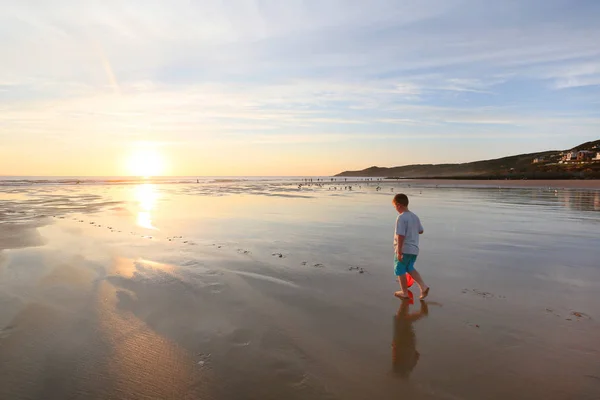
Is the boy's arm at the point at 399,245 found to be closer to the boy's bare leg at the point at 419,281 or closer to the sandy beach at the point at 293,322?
the boy's bare leg at the point at 419,281

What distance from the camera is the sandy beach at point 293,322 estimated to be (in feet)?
13.5

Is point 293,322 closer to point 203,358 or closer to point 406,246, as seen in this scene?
point 203,358

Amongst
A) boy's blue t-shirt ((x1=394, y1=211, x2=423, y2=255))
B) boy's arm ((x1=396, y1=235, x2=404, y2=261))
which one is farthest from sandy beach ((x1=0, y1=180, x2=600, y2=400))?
boy's blue t-shirt ((x1=394, y1=211, x2=423, y2=255))

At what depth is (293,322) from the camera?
18.9 ft

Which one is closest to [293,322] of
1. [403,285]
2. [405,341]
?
[405,341]

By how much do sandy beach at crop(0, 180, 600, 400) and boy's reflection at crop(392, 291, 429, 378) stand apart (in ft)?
0.09

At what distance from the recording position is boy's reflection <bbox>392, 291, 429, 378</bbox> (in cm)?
448

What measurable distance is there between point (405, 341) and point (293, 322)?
1.74 m

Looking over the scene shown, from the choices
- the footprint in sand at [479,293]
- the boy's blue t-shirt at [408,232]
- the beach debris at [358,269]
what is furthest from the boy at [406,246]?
the beach debris at [358,269]

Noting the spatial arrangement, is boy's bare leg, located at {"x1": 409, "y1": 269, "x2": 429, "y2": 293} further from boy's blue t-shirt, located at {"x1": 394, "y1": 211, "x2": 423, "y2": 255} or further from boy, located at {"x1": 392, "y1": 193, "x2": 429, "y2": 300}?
boy's blue t-shirt, located at {"x1": 394, "y1": 211, "x2": 423, "y2": 255}

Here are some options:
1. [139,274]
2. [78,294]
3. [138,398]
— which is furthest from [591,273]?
[78,294]

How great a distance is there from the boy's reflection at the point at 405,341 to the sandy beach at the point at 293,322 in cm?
3

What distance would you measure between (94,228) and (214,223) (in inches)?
199

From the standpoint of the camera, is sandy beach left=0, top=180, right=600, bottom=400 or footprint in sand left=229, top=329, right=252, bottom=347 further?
footprint in sand left=229, top=329, right=252, bottom=347
